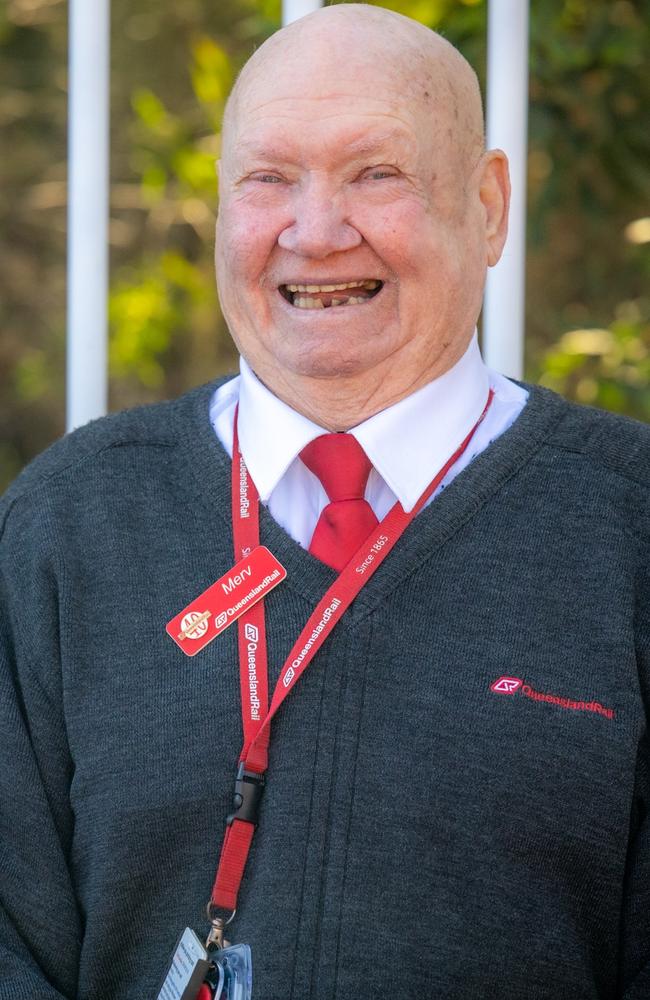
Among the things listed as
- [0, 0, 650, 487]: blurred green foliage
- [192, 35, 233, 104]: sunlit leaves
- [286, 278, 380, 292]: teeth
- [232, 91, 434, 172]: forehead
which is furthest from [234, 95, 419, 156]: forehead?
[192, 35, 233, 104]: sunlit leaves

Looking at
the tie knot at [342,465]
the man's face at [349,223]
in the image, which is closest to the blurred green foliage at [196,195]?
the man's face at [349,223]

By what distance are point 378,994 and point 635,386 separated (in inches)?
73.1

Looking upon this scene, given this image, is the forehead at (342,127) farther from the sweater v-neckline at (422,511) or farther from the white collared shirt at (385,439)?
the sweater v-neckline at (422,511)

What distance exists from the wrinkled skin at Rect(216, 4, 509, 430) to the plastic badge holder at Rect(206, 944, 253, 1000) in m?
0.73

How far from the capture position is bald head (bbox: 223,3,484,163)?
1.87 m

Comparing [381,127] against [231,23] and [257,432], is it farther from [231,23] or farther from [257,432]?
[231,23]

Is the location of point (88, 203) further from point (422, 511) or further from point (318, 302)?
point (422, 511)

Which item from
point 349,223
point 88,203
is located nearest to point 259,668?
point 349,223

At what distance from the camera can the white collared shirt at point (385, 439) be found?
1.92m

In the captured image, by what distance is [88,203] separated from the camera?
2443 millimetres

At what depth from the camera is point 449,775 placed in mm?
1809

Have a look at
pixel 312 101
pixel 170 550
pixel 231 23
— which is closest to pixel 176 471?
pixel 170 550

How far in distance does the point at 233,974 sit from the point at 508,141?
57.5 inches

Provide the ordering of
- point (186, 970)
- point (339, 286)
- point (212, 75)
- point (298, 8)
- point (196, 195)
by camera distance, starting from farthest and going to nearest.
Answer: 1. point (196, 195)
2. point (212, 75)
3. point (298, 8)
4. point (339, 286)
5. point (186, 970)
